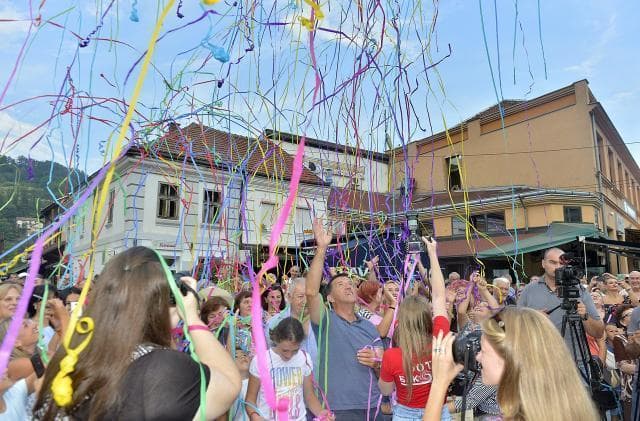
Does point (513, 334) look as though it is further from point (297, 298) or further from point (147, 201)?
point (147, 201)

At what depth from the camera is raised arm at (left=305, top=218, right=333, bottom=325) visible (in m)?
2.60

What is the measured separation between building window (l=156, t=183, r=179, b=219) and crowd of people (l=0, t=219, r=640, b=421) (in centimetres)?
1197

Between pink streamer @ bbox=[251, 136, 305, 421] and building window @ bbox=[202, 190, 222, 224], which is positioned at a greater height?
building window @ bbox=[202, 190, 222, 224]

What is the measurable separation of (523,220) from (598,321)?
1323 centimetres

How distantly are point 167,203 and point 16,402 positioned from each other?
1406cm

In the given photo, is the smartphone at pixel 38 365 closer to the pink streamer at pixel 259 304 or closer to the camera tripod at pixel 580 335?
the pink streamer at pixel 259 304

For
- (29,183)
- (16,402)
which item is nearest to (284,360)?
(16,402)

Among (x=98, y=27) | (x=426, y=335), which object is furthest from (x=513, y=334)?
(x=98, y=27)

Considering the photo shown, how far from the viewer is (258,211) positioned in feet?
49.8

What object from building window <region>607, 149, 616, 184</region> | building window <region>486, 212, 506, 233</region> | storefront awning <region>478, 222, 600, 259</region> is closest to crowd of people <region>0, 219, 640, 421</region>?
storefront awning <region>478, 222, 600, 259</region>

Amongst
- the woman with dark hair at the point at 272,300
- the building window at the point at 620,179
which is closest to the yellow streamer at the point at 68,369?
the woman with dark hair at the point at 272,300

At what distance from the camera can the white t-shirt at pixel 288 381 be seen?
258 centimetres

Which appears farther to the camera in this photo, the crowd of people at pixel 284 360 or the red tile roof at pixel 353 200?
the red tile roof at pixel 353 200

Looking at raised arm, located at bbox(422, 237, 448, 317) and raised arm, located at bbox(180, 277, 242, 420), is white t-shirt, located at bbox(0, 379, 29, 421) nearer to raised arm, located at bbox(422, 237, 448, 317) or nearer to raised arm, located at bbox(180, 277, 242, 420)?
raised arm, located at bbox(180, 277, 242, 420)
